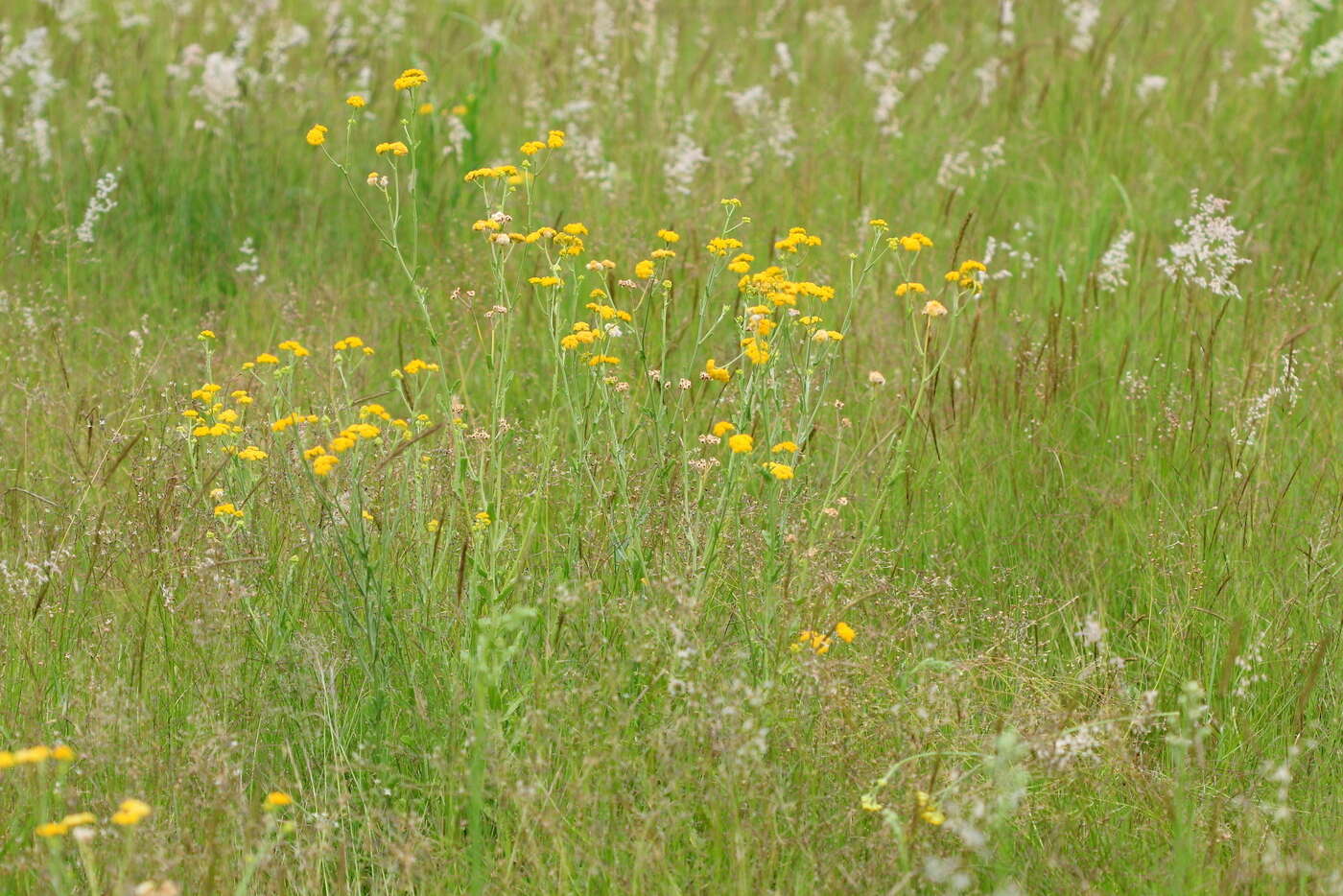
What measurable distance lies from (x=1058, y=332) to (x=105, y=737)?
8.04 ft

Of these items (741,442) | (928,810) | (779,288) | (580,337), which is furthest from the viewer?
(779,288)

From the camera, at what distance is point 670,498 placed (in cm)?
258

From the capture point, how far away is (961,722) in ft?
7.18

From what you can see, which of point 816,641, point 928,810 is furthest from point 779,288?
point 928,810

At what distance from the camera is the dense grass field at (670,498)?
6.70ft

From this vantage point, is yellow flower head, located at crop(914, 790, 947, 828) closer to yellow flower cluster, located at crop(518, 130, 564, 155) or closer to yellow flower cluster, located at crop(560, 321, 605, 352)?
yellow flower cluster, located at crop(560, 321, 605, 352)

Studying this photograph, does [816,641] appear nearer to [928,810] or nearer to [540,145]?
[928,810]

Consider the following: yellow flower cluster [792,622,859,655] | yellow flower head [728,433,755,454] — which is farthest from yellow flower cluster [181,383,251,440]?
yellow flower cluster [792,622,859,655]

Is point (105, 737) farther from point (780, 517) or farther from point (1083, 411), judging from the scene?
point (1083, 411)

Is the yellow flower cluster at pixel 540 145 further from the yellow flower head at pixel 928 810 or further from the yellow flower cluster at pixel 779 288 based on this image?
the yellow flower head at pixel 928 810

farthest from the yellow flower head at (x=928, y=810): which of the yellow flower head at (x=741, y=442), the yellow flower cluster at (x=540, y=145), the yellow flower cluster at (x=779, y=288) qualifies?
the yellow flower cluster at (x=540, y=145)

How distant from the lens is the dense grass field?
6.70 ft

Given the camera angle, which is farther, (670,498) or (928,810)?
(670,498)

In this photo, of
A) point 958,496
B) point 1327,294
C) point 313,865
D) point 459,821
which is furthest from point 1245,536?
point 313,865
